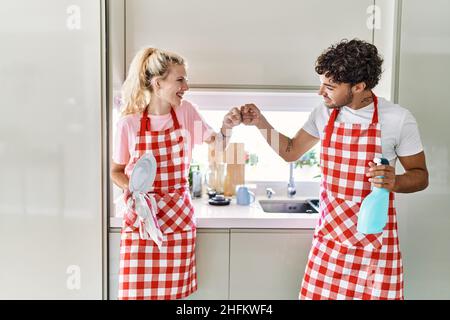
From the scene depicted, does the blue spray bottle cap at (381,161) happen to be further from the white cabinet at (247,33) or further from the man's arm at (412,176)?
the white cabinet at (247,33)

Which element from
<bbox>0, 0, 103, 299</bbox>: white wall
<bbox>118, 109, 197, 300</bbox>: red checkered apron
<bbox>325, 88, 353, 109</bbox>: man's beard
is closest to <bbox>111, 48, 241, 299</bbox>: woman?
<bbox>118, 109, 197, 300</bbox>: red checkered apron

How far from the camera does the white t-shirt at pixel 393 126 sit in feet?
4.77

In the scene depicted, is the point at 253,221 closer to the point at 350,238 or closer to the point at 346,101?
the point at 350,238

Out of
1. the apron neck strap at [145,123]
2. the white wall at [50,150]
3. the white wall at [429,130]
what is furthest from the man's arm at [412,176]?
the white wall at [50,150]

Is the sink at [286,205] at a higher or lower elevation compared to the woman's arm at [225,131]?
lower

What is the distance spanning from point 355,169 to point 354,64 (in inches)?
12.4

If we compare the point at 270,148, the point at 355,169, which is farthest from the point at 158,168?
the point at 270,148

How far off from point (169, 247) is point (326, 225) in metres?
0.51

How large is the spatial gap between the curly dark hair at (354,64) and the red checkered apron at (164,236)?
0.53 m

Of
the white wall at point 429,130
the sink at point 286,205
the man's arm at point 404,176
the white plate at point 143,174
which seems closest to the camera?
the man's arm at point 404,176

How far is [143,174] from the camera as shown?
1.53 m

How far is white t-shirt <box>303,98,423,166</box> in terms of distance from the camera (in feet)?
4.77

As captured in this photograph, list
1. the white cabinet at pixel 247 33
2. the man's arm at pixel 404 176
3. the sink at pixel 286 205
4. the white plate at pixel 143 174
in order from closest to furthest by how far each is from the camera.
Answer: the man's arm at pixel 404 176 → the white plate at pixel 143 174 → the white cabinet at pixel 247 33 → the sink at pixel 286 205
